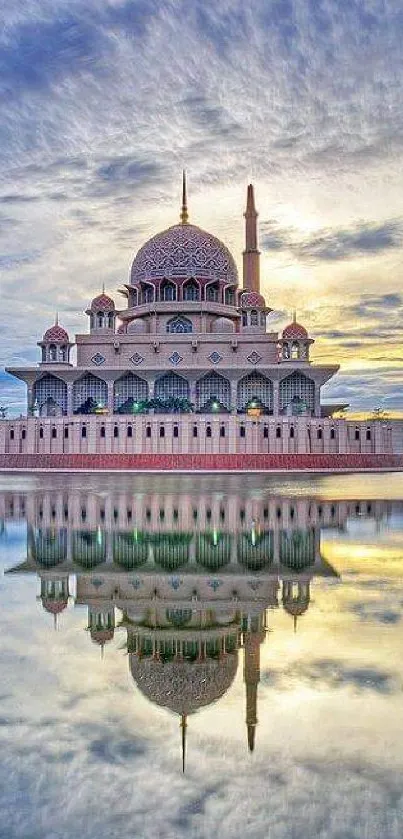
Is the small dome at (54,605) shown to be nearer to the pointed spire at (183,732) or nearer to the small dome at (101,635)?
the small dome at (101,635)

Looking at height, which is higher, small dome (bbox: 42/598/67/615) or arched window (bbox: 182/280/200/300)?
arched window (bbox: 182/280/200/300)

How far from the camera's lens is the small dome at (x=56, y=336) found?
55719mm

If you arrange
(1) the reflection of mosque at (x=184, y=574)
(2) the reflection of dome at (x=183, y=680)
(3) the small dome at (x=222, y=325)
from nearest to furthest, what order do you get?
1. (2) the reflection of dome at (x=183, y=680)
2. (1) the reflection of mosque at (x=184, y=574)
3. (3) the small dome at (x=222, y=325)

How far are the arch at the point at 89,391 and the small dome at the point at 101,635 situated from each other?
48307mm

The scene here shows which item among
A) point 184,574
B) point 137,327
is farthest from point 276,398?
point 184,574

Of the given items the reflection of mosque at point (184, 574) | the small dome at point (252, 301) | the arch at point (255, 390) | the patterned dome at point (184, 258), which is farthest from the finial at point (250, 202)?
the reflection of mosque at point (184, 574)

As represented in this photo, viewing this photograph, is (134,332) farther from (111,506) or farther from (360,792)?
(360,792)

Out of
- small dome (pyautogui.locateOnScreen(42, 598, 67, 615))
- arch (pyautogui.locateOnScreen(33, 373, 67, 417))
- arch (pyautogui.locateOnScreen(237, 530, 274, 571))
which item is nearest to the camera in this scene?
small dome (pyautogui.locateOnScreen(42, 598, 67, 615))

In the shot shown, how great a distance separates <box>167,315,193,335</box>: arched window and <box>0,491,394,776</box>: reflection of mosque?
122 ft

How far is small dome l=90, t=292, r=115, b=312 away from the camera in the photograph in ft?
190

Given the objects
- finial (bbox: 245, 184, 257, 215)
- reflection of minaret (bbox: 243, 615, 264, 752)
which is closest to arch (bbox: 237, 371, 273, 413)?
finial (bbox: 245, 184, 257, 215)

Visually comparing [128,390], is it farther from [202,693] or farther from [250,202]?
[202,693]

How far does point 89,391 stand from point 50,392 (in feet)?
9.75

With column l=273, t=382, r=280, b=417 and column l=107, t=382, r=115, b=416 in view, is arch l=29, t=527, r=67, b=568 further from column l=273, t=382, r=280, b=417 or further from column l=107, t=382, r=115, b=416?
column l=107, t=382, r=115, b=416
